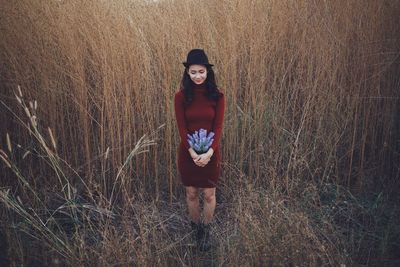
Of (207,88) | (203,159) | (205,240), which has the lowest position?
(205,240)

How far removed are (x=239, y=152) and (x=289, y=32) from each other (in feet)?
2.85

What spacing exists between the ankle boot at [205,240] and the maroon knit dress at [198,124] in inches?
9.6

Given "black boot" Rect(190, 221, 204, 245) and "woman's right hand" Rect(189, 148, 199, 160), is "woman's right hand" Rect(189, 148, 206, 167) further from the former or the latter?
"black boot" Rect(190, 221, 204, 245)

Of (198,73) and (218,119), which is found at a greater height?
(198,73)

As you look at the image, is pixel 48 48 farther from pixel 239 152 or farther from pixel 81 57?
pixel 239 152

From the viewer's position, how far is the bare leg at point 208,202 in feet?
5.19

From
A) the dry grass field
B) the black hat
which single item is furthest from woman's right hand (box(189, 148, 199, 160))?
the dry grass field

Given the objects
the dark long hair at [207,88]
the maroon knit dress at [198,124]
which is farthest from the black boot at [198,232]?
the dark long hair at [207,88]

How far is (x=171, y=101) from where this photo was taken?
196 cm

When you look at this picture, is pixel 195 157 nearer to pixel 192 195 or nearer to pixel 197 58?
pixel 192 195

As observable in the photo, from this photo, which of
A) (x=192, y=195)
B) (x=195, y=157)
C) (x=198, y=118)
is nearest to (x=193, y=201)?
(x=192, y=195)

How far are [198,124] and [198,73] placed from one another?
23 centimetres

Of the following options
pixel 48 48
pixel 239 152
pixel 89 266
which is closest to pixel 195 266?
pixel 89 266

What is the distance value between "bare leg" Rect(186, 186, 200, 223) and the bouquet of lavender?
232 millimetres
